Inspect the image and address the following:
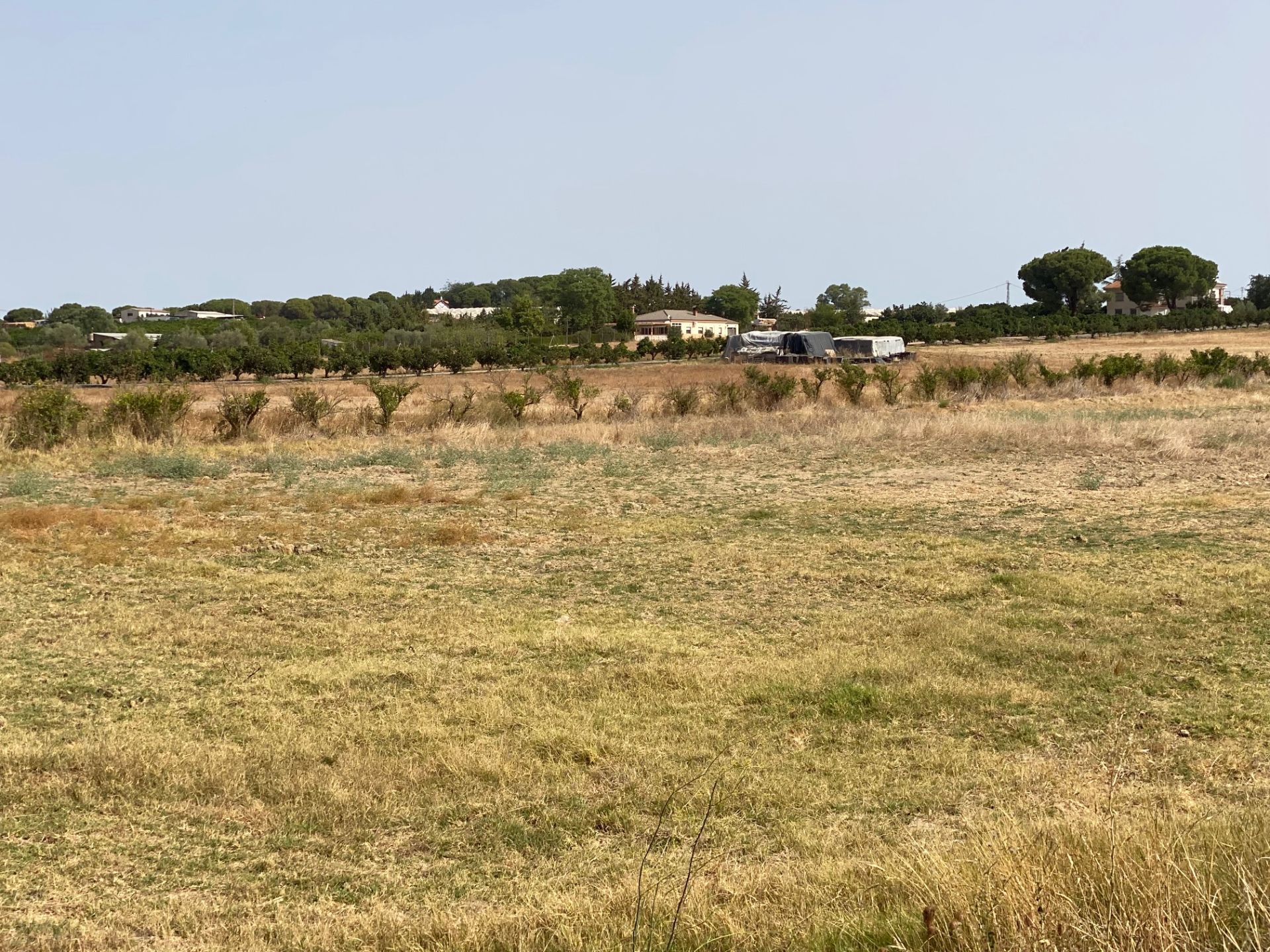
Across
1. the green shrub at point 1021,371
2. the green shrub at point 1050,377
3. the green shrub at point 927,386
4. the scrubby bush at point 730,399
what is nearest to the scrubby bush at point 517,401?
the scrubby bush at point 730,399

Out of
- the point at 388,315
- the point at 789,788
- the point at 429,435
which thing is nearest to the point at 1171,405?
the point at 429,435

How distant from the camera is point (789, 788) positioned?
5.41 m

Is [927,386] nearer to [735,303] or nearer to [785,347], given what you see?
[785,347]

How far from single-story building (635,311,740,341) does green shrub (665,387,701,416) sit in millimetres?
75231

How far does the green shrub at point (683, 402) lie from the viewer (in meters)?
28.8

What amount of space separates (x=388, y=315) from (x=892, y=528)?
11539 cm

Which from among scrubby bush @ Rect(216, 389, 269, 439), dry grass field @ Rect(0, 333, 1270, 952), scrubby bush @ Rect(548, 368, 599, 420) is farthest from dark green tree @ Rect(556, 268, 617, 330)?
dry grass field @ Rect(0, 333, 1270, 952)

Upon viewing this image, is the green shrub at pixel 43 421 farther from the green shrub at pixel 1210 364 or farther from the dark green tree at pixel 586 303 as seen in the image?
the dark green tree at pixel 586 303

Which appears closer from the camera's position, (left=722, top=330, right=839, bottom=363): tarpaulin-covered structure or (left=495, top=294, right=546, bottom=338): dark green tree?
(left=722, top=330, right=839, bottom=363): tarpaulin-covered structure

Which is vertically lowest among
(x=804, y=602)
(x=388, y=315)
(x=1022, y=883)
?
(x=804, y=602)

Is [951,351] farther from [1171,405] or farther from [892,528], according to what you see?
[892,528]

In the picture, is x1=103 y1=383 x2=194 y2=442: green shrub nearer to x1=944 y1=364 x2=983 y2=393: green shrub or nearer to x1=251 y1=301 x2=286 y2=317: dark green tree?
x1=944 y1=364 x2=983 y2=393: green shrub

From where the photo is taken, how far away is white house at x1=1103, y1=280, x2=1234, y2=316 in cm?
10656

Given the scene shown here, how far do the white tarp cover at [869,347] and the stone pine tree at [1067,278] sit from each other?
48.2m
